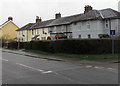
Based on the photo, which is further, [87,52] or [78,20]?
[78,20]

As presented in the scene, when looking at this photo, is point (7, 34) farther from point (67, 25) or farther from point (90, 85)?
point (90, 85)

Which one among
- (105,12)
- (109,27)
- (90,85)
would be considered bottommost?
(90,85)

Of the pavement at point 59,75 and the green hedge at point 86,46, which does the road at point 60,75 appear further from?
the green hedge at point 86,46

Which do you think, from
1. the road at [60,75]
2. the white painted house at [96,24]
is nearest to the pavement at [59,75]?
the road at [60,75]

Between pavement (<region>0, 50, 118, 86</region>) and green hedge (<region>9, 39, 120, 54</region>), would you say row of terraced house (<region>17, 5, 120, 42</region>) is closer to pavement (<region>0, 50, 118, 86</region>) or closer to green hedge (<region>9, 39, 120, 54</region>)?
green hedge (<region>9, 39, 120, 54</region>)

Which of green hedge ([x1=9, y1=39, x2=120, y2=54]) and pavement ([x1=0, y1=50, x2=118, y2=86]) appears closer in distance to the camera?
pavement ([x1=0, y1=50, x2=118, y2=86])

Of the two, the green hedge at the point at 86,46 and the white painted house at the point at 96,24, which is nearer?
the green hedge at the point at 86,46

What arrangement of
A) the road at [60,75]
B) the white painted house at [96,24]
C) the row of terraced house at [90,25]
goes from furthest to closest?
1. the row of terraced house at [90,25]
2. the white painted house at [96,24]
3. the road at [60,75]

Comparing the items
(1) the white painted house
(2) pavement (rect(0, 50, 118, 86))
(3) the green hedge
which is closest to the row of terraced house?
(1) the white painted house

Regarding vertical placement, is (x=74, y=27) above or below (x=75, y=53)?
above

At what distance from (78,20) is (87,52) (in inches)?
→ 607

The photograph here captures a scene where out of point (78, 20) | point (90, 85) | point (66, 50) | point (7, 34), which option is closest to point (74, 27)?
point (78, 20)

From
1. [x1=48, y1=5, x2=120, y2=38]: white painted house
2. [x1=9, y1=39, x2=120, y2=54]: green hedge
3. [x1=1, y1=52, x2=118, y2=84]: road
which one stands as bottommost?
[x1=1, y1=52, x2=118, y2=84]: road

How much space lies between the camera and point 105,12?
114 feet
